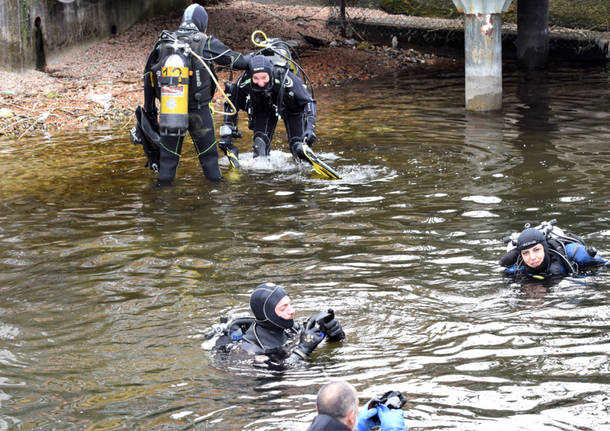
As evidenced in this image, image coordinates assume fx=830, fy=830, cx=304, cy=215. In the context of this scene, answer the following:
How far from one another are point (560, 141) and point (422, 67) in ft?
27.7

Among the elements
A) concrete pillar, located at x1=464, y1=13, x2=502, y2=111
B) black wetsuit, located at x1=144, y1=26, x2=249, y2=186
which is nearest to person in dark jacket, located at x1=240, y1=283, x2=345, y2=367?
black wetsuit, located at x1=144, y1=26, x2=249, y2=186

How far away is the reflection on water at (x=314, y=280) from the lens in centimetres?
490

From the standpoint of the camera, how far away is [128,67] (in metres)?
18.2

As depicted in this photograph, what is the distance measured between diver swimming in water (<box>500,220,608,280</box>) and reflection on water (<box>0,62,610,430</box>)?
0.44 feet

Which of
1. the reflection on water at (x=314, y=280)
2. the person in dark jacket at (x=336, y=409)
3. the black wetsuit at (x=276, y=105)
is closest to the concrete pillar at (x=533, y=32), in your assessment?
the reflection on water at (x=314, y=280)

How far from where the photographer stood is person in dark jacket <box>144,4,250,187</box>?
→ 30.2ft

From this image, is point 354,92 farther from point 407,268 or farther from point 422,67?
point 407,268

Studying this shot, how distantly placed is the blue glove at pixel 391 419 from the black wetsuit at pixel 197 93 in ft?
19.8

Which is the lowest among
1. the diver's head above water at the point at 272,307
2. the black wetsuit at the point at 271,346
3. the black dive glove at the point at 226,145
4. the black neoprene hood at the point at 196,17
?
the black wetsuit at the point at 271,346

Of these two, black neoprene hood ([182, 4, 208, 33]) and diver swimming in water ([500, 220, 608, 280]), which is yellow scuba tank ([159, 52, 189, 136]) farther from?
diver swimming in water ([500, 220, 608, 280])

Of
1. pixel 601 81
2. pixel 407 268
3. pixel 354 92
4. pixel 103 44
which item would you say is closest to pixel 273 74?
pixel 407 268

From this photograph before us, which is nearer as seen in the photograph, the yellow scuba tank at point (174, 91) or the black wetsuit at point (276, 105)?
the yellow scuba tank at point (174, 91)

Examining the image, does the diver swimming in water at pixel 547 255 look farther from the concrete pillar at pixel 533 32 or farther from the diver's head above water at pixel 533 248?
the concrete pillar at pixel 533 32

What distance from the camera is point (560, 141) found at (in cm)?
1170
